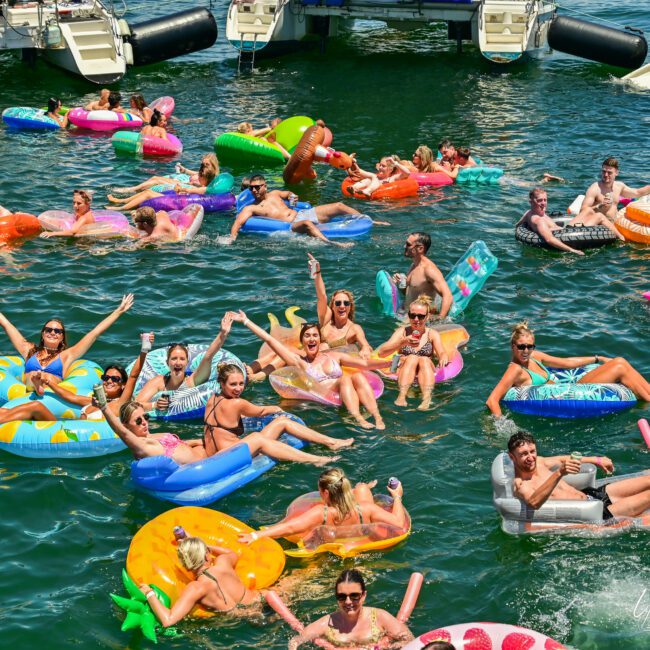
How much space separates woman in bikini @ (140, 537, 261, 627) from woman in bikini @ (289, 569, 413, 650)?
Answer: 684 millimetres

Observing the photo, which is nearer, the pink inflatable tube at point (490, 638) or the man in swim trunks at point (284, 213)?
the pink inflatable tube at point (490, 638)

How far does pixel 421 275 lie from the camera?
44.2 feet

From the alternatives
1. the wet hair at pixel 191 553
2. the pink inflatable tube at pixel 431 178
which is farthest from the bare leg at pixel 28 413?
the pink inflatable tube at pixel 431 178

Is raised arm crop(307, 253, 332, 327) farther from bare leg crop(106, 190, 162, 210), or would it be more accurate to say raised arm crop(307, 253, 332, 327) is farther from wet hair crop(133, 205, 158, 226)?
bare leg crop(106, 190, 162, 210)

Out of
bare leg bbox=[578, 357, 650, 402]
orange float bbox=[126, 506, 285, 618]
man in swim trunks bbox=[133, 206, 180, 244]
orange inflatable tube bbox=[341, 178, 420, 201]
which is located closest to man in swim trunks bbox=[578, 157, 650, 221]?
orange inflatable tube bbox=[341, 178, 420, 201]

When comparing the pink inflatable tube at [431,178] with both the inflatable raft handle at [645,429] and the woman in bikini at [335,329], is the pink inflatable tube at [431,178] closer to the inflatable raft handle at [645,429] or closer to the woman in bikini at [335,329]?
the woman in bikini at [335,329]

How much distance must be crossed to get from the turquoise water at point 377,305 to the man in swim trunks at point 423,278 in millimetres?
572

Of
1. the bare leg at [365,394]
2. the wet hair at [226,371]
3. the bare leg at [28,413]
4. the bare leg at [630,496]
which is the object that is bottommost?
the bare leg at [28,413]

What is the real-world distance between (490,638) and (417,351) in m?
5.06

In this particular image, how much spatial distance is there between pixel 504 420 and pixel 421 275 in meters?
2.84

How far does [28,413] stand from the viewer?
10977 mm

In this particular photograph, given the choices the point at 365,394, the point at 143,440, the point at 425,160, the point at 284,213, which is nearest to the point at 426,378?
the point at 365,394

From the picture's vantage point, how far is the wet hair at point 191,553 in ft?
27.2

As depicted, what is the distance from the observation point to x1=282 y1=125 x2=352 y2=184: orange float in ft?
60.1
